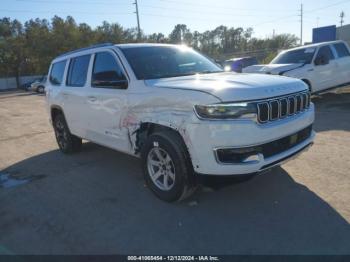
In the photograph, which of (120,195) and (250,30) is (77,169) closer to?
(120,195)

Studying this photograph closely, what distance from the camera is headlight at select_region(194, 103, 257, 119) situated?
11.9 ft

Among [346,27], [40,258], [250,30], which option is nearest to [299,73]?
[40,258]

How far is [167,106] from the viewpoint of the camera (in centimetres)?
408

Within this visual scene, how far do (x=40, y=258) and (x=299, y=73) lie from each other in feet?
32.2

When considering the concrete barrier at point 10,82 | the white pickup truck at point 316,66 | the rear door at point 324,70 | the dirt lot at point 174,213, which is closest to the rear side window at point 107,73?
the dirt lot at point 174,213

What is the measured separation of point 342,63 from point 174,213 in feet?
33.8

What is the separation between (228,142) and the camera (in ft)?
11.8

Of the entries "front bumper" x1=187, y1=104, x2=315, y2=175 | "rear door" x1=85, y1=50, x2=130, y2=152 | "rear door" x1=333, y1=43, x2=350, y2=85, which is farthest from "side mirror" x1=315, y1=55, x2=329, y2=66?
"front bumper" x1=187, y1=104, x2=315, y2=175

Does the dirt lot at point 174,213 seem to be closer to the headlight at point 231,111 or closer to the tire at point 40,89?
the headlight at point 231,111

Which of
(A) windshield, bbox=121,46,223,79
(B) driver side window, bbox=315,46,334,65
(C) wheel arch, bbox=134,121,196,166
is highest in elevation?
(A) windshield, bbox=121,46,223,79

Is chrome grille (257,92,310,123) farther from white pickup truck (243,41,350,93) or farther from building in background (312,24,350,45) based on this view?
building in background (312,24,350,45)

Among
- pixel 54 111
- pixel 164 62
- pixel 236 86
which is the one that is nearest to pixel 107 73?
pixel 164 62

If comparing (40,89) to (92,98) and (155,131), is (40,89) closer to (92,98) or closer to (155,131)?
(92,98)

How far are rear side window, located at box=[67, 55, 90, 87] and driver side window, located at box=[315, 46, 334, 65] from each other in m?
8.09
